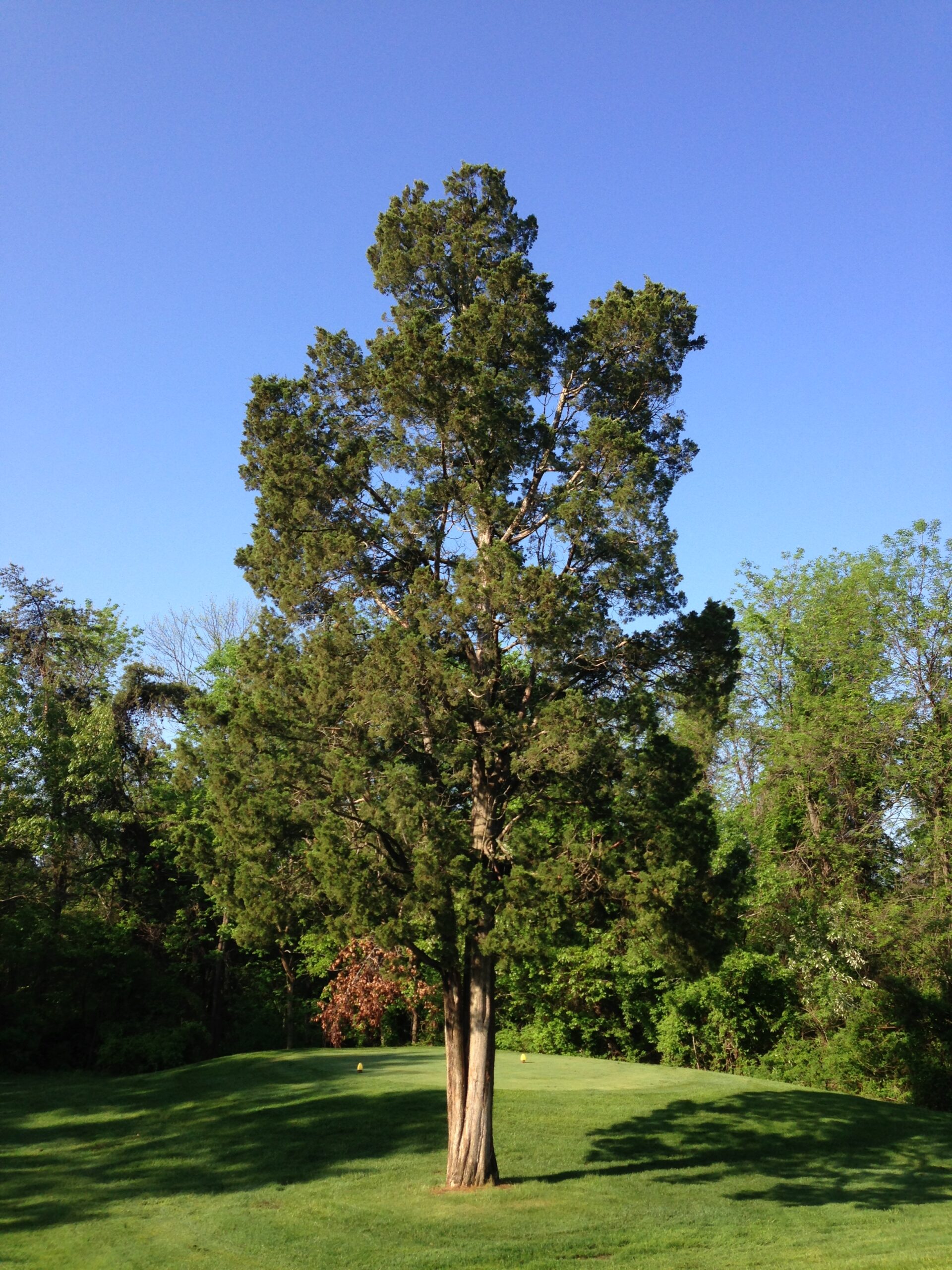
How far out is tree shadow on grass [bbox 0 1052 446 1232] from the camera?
1198 centimetres

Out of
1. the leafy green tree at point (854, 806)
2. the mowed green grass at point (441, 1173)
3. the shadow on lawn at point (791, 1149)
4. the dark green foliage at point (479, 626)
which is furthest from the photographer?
the leafy green tree at point (854, 806)

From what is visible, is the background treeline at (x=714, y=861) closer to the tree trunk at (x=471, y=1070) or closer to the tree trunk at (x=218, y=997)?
the tree trunk at (x=218, y=997)

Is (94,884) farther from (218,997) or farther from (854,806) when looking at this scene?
(854,806)

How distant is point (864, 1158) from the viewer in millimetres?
14562

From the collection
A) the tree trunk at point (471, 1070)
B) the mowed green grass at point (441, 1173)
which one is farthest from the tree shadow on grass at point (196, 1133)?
the tree trunk at point (471, 1070)

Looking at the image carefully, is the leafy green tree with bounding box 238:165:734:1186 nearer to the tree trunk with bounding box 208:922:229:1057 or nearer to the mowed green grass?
the mowed green grass

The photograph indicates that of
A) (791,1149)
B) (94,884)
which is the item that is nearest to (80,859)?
(94,884)

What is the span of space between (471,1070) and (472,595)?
18.4 ft

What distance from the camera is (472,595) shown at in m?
11.4

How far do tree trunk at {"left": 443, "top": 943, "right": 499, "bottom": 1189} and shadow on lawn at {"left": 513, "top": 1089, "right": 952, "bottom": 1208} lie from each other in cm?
92

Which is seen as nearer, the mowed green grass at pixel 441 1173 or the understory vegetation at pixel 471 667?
the mowed green grass at pixel 441 1173

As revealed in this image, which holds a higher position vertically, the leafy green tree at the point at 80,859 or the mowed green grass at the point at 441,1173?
the leafy green tree at the point at 80,859

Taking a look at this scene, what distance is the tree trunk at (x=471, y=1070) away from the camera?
1159 centimetres

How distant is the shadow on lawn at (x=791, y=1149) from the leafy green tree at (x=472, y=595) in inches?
133
